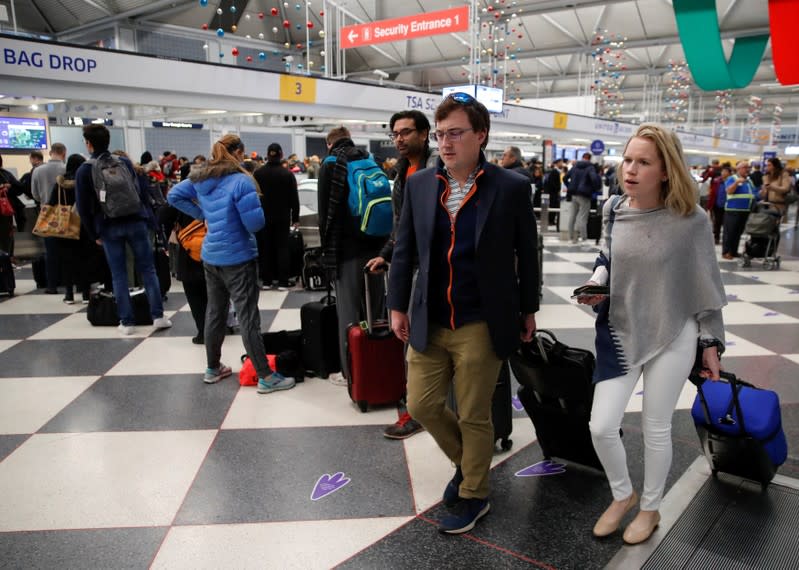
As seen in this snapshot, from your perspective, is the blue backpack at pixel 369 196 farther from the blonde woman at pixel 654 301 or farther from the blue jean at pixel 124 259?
the blue jean at pixel 124 259

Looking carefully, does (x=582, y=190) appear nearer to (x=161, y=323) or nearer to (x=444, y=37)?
(x=161, y=323)

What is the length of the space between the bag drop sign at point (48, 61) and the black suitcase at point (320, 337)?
4.52 meters

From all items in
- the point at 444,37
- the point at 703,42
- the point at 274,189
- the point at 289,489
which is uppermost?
the point at 444,37

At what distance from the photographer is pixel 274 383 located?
3.64m

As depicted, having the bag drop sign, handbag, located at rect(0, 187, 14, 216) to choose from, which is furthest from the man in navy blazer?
handbag, located at rect(0, 187, 14, 216)

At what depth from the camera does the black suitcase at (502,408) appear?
267 centimetres

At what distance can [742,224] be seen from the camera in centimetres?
849

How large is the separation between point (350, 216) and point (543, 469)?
164 cm

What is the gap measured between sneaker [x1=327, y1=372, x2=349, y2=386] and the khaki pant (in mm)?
1590

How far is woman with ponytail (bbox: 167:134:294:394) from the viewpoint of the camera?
3369mm

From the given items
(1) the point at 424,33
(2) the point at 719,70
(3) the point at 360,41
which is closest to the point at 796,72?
(2) the point at 719,70

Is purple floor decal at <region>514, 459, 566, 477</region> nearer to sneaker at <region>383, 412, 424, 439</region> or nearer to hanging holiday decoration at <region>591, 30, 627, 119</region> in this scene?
sneaker at <region>383, 412, 424, 439</region>

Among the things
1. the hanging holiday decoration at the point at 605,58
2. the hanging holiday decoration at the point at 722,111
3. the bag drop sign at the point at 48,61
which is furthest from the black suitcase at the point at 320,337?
the hanging holiday decoration at the point at 722,111

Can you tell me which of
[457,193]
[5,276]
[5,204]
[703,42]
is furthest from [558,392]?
[5,204]
